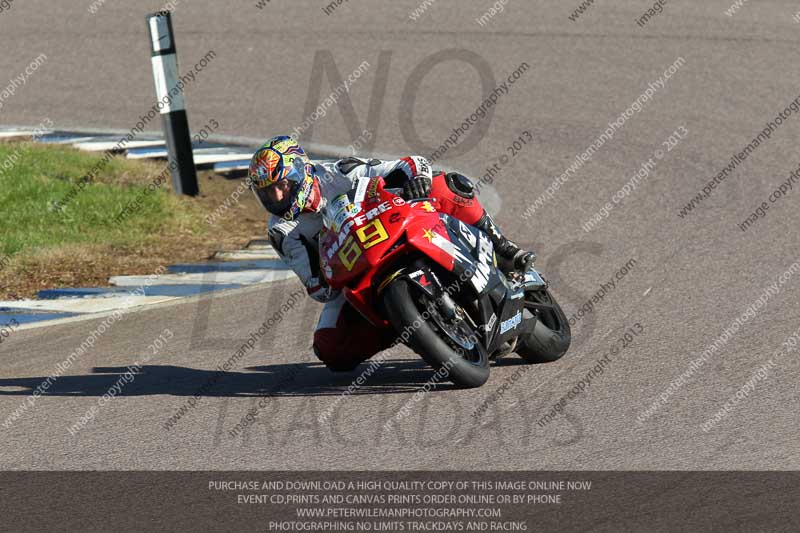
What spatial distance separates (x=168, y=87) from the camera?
12.4m

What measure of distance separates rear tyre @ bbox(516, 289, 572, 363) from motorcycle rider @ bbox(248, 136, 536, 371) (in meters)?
0.32

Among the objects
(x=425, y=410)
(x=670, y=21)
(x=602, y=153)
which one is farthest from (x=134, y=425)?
(x=670, y=21)

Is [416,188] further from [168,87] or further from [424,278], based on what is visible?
[168,87]

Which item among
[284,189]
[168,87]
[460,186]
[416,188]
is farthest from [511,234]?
[284,189]

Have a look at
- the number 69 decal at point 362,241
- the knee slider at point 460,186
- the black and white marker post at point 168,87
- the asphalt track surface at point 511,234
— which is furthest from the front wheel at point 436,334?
the black and white marker post at point 168,87

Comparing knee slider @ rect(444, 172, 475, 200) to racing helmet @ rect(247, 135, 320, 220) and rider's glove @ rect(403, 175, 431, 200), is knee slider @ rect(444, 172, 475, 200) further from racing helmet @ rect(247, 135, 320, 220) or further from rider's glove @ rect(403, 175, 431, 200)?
racing helmet @ rect(247, 135, 320, 220)

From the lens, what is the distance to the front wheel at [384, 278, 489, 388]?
6.89 metres

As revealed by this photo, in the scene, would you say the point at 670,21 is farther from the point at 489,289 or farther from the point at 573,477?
the point at 573,477

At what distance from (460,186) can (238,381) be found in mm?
1772

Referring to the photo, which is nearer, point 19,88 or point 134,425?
point 134,425

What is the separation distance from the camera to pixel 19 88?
16.8 meters

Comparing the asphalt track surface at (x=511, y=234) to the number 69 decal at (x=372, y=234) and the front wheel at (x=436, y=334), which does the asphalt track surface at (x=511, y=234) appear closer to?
the front wheel at (x=436, y=334)

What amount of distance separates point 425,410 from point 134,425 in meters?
1.56

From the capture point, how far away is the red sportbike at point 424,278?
6.99 m
